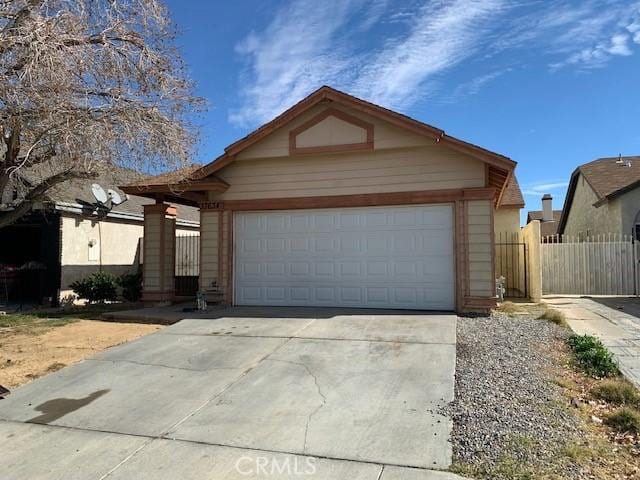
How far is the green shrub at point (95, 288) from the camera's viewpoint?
1425 centimetres

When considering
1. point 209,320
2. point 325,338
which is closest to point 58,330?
point 209,320

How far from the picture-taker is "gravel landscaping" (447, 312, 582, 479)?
391 centimetres

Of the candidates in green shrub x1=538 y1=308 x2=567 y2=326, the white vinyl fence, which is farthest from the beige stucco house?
the white vinyl fence

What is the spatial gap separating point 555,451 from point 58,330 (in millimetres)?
9075

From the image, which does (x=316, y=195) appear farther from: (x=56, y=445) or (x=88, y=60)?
(x=56, y=445)

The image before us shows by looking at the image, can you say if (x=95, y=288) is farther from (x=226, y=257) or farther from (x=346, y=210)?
(x=346, y=210)

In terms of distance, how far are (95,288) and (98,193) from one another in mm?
2835

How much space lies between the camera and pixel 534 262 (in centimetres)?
1494

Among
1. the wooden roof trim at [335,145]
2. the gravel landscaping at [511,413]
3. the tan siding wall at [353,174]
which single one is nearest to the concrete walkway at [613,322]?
the gravel landscaping at [511,413]

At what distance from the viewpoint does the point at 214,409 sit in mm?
5320

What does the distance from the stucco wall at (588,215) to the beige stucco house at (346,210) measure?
922 centimetres

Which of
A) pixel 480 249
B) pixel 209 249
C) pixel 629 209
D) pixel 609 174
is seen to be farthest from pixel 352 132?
pixel 609 174

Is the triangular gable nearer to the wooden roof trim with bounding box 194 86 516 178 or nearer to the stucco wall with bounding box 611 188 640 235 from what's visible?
the wooden roof trim with bounding box 194 86 516 178

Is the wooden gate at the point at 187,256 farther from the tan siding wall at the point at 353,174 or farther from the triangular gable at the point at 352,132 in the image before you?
the triangular gable at the point at 352,132
